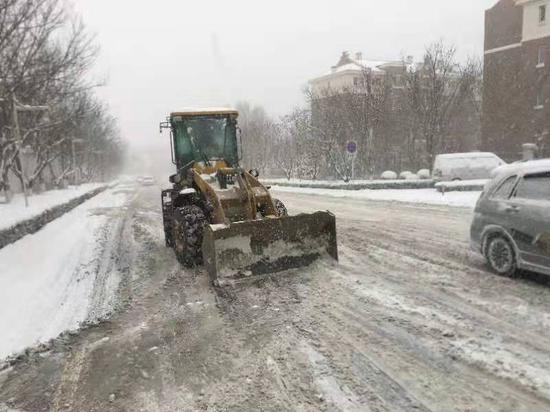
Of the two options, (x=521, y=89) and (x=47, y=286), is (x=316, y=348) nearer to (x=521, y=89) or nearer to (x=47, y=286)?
(x=47, y=286)

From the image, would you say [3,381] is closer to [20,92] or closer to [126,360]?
[126,360]

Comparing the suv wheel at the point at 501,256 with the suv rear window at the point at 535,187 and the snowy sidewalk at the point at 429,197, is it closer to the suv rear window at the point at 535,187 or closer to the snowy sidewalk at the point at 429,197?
the suv rear window at the point at 535,187

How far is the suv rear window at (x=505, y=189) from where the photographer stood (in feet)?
22.0

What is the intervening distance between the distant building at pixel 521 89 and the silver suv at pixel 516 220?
29.4 meters

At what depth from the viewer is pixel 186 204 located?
8867 millimetres

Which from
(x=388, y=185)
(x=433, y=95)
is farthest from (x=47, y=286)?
(x=433, y=95)

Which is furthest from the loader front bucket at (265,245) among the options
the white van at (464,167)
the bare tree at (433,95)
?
the bare tree at (433,95)

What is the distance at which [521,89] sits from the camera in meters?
33.8

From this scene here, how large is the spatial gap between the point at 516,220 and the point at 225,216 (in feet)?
14.2

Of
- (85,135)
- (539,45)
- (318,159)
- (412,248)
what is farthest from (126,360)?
(85,135)

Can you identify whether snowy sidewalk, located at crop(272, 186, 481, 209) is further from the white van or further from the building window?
the building window

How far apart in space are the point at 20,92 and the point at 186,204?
15227mm

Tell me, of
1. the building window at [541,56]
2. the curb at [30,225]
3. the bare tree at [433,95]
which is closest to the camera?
the curb at [30,225]

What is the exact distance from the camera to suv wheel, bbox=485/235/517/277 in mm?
6523
